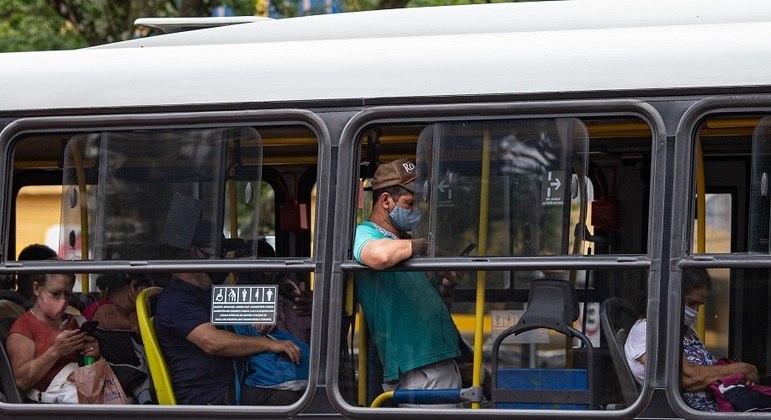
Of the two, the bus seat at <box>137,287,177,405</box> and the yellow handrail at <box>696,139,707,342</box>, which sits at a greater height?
the yellow handrail at <box>696,139,707,342</box>

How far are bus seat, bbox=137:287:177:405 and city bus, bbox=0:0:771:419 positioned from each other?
0.03 meters

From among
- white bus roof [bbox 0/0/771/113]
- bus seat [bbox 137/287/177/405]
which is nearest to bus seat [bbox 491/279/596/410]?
white bus roof [bbox 0/0/771/113]

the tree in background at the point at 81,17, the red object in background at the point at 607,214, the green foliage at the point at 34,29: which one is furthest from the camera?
the green foliage at the point at 34,29

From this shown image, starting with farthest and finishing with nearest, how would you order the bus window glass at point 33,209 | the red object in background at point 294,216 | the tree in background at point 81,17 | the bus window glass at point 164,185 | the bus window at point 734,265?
the tree in background at point 81,17 → the red object in background at point 294,216 → the bus window glass at point 33,209 → the bus window glass at point 164,185 → the bus window at point 734,265

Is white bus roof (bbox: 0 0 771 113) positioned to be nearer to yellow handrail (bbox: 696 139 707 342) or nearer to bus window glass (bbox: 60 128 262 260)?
bus window glass (bbox: 60 128 262 260)

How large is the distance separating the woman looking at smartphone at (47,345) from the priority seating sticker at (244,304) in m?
0.58

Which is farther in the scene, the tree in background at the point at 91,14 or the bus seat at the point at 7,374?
the tree in background at the point at 91,14

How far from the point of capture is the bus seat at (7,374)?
4715 millimetres

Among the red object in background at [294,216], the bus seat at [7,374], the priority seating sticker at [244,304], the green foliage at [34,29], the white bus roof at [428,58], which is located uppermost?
the green foliage at [34,29]

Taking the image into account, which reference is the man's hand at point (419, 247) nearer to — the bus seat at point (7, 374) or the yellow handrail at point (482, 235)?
the yellow handrail at point (482, 235)

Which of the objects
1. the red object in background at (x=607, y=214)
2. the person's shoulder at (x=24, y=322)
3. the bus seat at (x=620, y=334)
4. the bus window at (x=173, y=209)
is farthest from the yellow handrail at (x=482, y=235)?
the person's shoulder at (x=24, y=322)

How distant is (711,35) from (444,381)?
1.60m

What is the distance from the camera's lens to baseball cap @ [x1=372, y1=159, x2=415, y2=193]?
4.43 m

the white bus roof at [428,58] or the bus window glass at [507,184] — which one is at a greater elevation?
the white bus roof at [428,58]
